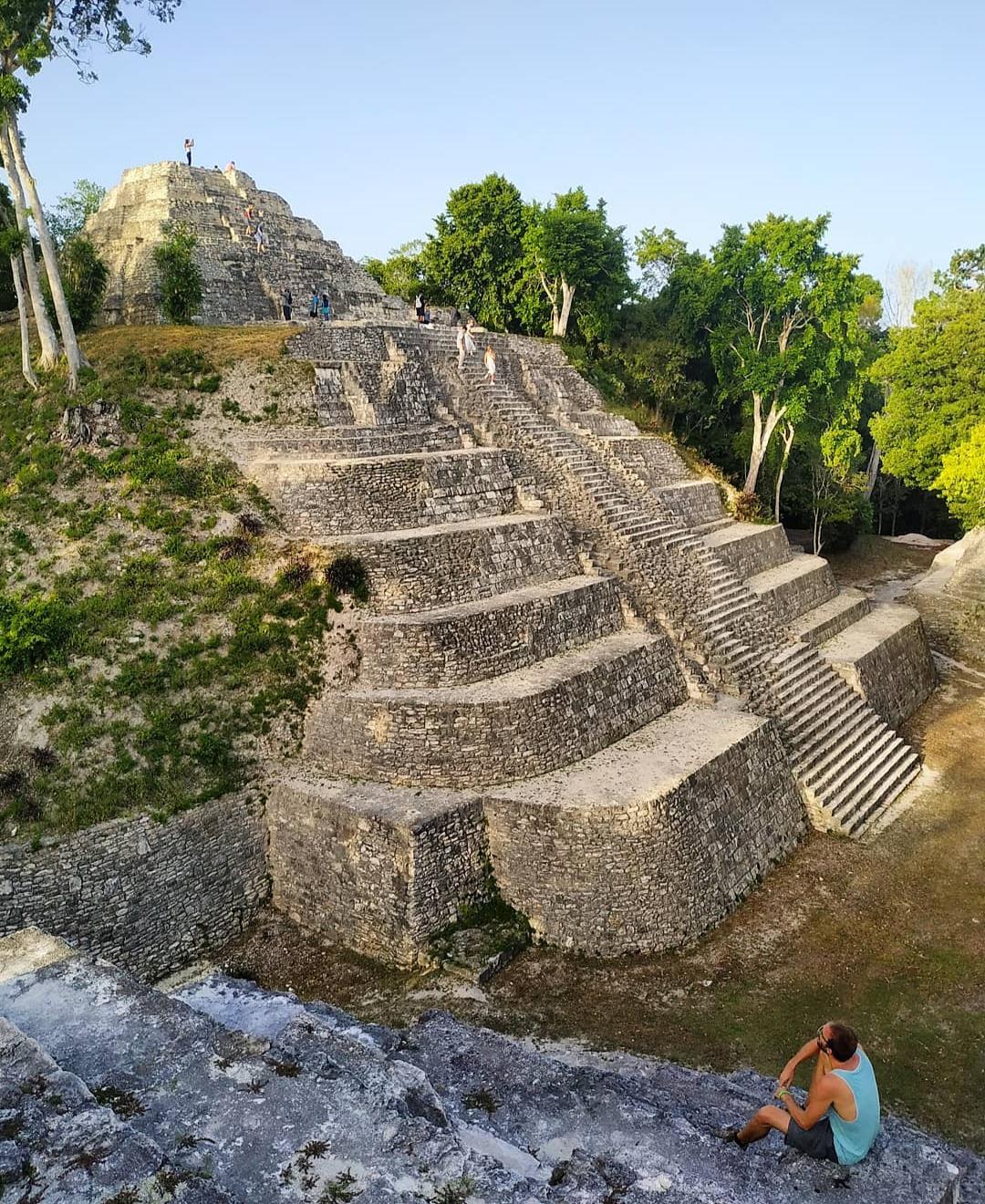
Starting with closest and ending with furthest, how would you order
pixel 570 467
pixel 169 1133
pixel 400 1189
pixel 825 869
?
1. pixel 400 1189
2. pixel 169 1133
3. pixel 825 869
4. pixel 570 467

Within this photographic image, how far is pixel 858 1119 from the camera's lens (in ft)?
19.1

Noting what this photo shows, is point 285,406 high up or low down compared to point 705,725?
up

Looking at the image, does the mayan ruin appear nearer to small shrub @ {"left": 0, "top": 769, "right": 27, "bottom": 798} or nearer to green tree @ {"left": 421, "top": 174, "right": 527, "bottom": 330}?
small shrub @ {"left": 0, "top": 769, "right": 27, "bottom": 798}

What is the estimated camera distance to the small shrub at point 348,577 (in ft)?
45.8

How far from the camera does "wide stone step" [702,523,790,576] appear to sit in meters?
21.0

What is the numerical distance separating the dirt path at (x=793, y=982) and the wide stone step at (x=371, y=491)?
7.27m

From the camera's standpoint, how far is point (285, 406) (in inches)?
683

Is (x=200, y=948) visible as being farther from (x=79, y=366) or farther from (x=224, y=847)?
(x=79, y=366)

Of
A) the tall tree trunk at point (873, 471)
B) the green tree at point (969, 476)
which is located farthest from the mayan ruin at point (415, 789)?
the tall tree trunk at point (873, 471)

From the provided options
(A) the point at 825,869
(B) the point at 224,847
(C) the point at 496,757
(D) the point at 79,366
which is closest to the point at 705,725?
(A) the point at 825,869

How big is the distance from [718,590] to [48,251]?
1618 centimetres

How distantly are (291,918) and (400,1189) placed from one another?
7.71 m

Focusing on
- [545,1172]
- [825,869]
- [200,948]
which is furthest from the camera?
[825,869]

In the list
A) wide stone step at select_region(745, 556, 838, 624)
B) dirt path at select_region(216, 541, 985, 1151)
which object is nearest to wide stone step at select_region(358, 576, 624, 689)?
dirt path at select_region(216, 541, 985, 1151)
